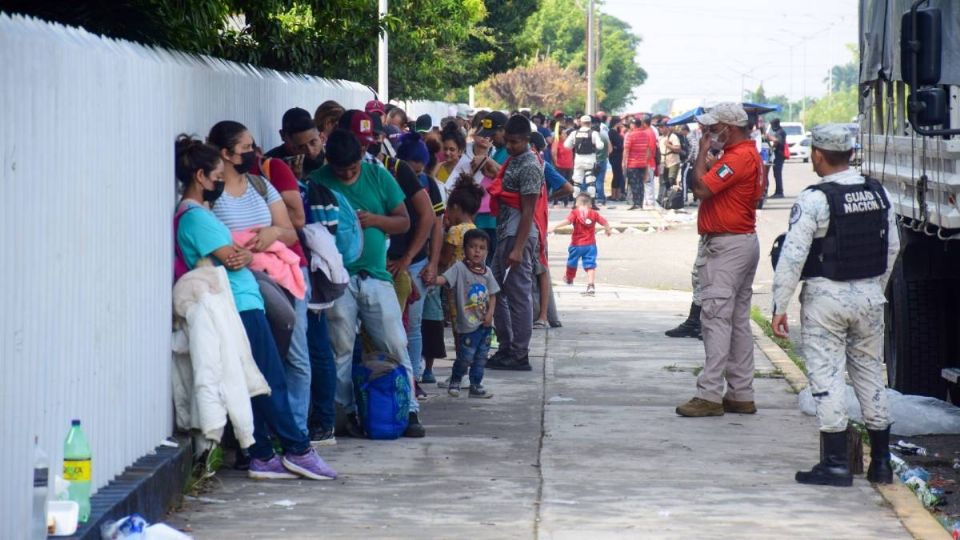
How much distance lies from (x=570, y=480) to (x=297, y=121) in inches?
94.1

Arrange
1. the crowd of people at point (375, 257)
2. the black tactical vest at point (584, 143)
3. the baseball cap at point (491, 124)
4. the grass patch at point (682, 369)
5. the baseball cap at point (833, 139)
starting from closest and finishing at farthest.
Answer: the crowd of people at point (375, 257), the baseball cap at point (833, 139), the grass patch at point (682, 369), the baseball cap at point (491, 124), the black tactical vest at point (584, 143)

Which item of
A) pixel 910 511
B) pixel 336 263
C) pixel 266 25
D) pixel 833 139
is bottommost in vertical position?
pixel 910 511

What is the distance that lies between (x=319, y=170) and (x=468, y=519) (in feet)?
8.57

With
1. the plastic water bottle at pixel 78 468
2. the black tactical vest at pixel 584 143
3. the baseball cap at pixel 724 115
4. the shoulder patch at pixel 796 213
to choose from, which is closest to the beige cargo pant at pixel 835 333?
the shoulder patch at pixel 796 213

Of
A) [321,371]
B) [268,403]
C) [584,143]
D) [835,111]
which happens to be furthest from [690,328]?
[835,111]

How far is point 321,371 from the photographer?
29.1 ft

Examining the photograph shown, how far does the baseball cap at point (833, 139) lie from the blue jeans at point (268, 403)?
2.74 meters

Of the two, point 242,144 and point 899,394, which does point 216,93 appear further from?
point 899,394

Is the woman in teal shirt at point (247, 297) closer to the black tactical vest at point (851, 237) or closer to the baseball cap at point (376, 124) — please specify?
the baseball cap at point (376, 124)

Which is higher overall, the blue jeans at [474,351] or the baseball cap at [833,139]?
the baseball cap at [833,139]

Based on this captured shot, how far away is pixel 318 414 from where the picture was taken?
901cm

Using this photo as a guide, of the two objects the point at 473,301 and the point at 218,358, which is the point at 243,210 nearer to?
the point at 218,358

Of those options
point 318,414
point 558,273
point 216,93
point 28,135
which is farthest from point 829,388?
point 558,273

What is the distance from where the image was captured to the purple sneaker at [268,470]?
804 cm
